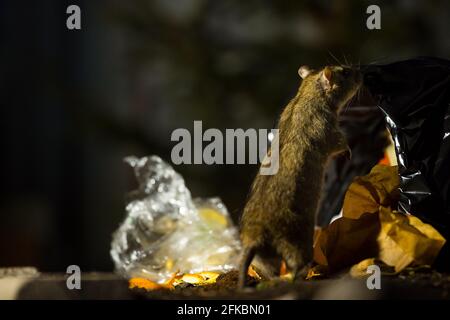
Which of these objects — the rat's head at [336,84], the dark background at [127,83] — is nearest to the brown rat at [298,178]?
the rat's head at [336,84]

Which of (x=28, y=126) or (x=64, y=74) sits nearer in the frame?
(x=64, y=74)

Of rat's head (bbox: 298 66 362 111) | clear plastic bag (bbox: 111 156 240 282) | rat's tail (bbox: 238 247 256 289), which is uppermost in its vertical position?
rat's head (bbox: 298 66 362 111)

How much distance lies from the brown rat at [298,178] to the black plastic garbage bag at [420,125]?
8 cm

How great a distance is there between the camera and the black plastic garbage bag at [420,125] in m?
1.09

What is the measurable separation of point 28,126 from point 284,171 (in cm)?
263

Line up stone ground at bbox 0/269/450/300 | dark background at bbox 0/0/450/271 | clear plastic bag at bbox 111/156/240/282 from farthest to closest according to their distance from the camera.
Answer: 1. dark background at bbox 0/0/450/271
2. clear plastic bag at bbox 111/156/240/282
3. stone ground at bbox 0/269/450/300

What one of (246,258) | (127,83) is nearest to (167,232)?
(246,258)

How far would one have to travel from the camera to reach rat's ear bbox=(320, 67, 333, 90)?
3.37ft

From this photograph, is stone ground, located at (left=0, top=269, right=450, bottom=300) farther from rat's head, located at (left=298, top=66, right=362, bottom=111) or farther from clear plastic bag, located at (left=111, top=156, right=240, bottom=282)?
clear plastic bag, located at (left=111, top=156, right=240, bottom=282)

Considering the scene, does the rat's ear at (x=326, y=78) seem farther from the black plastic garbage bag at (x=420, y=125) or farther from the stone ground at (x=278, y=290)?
the stone ground at (x=278, y=290)

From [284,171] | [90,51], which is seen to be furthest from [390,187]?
[90,51]

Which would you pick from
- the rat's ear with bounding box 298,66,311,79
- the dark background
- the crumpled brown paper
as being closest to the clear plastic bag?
the crumpled brown paper

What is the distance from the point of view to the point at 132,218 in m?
1.73
